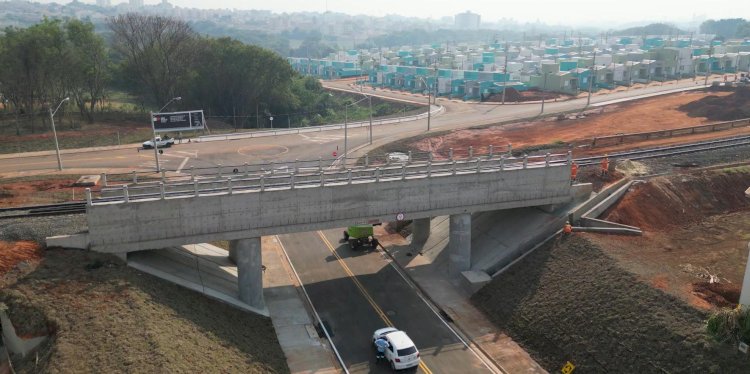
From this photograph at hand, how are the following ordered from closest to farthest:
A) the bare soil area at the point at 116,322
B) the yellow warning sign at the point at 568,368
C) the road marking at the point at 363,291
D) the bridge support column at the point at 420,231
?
the bare soil area at the point at 116,322 → the yellow warning sign at the point at 568,368 → the road marking at the point at 363,291 → the bridge support column at the point at 420,231

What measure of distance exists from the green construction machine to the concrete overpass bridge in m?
6.64

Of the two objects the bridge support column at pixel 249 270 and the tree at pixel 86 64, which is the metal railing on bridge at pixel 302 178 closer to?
the bridge support column at pixel 249 270

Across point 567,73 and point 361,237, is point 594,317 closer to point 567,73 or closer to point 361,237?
point 361,237

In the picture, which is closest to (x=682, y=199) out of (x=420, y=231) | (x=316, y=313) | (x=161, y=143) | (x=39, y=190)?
(x=420, y=231)

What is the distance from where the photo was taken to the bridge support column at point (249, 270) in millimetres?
31797

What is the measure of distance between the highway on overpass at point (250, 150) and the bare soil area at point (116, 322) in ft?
46.5

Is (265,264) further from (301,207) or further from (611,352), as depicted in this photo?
(611,352)

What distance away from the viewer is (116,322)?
2444cm

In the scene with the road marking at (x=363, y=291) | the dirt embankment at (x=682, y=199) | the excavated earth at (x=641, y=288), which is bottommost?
the road marking at (x=363, y=291)

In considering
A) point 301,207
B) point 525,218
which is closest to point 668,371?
point 525,218

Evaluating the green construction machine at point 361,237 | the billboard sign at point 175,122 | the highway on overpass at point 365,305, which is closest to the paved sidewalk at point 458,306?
the highway on overpass at point 365,305

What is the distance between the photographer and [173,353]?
23516 millimetres

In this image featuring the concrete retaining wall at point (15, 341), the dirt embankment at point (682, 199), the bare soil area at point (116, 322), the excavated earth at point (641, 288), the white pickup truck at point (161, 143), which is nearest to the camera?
the bare soil area at point (116, 322)

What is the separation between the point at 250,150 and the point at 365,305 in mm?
34724
